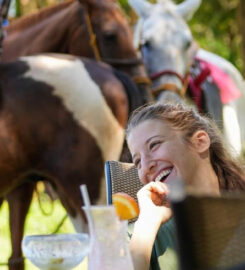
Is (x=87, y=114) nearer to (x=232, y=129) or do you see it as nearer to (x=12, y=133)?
(x=12, y=133)

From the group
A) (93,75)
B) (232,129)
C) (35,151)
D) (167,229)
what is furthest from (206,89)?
(167,229)

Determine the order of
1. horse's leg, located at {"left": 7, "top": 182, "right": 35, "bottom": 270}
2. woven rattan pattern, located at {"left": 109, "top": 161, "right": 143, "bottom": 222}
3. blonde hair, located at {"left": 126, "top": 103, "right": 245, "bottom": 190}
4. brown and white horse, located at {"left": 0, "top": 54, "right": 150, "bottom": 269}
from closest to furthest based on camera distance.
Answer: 1. blonde hair, located at {"left": 126, "top": 103, "right": 245, "bottom": 190}
2. woven rattan pattern, located at {"left": 109, "top": 161, "right": 143, "bottom": 222}
3. brown and white horse, located at {"left": 0, "top": 54, "right": 150, "bottom": 269}
4. horse's leg, located at {"left": 7, "top": 182, "right": 35, "bottom": 270}

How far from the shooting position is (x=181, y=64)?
537cm

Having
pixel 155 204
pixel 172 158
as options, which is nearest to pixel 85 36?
pixel 172 158

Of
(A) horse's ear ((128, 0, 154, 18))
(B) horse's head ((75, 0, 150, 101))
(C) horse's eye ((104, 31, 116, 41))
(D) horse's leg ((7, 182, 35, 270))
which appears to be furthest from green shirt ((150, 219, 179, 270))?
(A) horse's ear ((128, 0, 154, 18))

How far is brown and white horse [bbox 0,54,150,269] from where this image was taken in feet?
12.6

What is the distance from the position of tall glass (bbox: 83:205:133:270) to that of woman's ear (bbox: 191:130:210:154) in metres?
0.64

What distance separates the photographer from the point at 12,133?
3.82 m

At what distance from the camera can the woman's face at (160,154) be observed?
166 centimetres

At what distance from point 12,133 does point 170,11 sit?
2.59 metres

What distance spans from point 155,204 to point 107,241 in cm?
33

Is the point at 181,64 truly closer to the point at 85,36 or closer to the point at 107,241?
the point at 85,36

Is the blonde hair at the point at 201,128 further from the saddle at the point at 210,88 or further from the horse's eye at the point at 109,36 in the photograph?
the saddle at the point at 210,88

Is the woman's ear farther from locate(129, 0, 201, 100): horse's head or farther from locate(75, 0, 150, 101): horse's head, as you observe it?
locate(129, 0, 201, 100): horse's head
